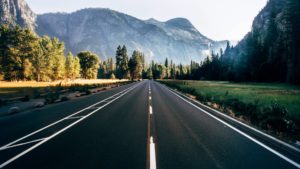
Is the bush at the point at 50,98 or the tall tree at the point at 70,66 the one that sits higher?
the tall tree at the point at 70,66

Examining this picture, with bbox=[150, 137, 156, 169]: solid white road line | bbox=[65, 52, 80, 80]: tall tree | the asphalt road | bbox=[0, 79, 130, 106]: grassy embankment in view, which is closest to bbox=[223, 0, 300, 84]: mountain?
bbox=[0, 79, 130, 106]: grassy embankment

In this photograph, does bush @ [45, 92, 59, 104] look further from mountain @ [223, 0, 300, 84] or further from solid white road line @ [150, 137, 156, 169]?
mountain @ [223, 0, 300, 84]

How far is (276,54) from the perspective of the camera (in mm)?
70875

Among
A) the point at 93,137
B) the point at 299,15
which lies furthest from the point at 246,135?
the point at 299,15

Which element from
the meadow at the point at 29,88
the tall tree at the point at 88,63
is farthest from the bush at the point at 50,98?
the tall tree at the point at 88,63

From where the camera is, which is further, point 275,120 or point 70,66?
point 70,66

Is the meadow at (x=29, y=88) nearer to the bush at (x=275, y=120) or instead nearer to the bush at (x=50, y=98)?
the bush at (x=50, y=98)

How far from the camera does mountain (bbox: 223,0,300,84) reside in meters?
53.6

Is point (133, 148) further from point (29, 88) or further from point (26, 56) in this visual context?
point (26, 56)

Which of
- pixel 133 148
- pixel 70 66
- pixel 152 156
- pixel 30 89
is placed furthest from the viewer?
pixel 70 66

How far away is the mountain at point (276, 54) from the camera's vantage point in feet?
176

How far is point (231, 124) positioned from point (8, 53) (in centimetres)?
6168

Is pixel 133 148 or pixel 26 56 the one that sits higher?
pixel 26 56

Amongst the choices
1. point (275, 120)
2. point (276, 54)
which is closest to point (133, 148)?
point (275, 120)
